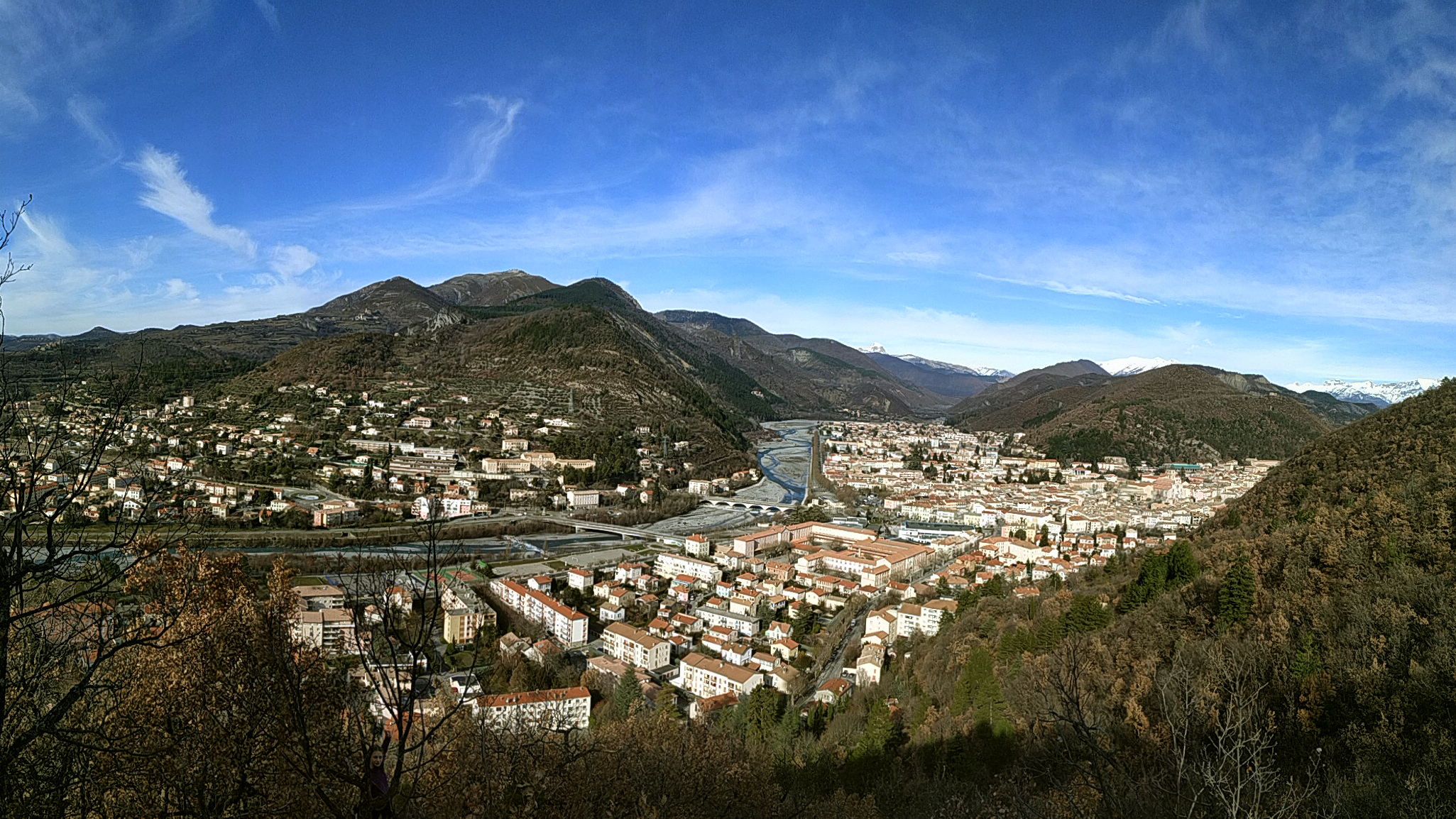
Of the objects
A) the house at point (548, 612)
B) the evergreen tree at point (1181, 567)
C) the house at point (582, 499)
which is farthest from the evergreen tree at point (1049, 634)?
the house at point (582, 499)

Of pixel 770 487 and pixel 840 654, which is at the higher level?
pixel 770 487

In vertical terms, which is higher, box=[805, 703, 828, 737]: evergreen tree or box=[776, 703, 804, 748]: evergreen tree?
box=[776, 703, 804, 748]: evergreen tree

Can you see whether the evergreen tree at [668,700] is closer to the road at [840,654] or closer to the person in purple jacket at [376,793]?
the road at [840,654]

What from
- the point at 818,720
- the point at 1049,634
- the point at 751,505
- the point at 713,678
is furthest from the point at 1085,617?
the point at 751,505

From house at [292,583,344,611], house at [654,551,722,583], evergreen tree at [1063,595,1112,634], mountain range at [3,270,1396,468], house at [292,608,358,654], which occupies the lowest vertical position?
house at [654,551,722,583]

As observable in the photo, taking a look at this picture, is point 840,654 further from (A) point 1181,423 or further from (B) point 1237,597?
(A) point 1181,423

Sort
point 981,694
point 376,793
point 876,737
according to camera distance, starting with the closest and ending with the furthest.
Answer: point 376,793 → point 876,737 → point 981,694

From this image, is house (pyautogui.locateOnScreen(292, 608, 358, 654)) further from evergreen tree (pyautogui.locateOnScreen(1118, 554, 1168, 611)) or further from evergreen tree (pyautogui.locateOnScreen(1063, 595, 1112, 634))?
evergreen tree (pyautogui.locateOnScreen(1118, 554, 1168, 611))

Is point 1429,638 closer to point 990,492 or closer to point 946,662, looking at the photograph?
point 946,662

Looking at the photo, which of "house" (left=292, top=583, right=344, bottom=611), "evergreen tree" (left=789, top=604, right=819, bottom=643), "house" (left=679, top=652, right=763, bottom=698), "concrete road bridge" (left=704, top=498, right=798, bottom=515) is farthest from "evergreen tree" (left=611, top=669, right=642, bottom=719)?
"concrete road bridge" (left=704, top=498, right=798, bottom=515)
